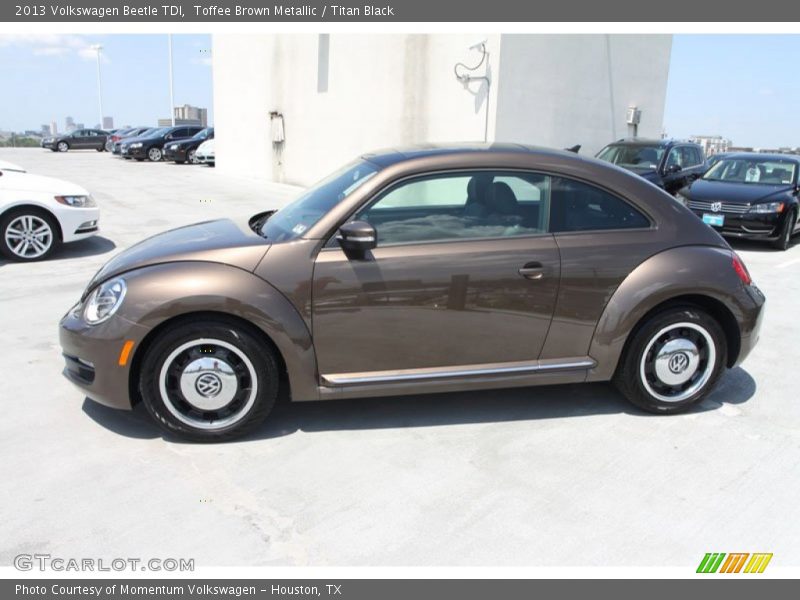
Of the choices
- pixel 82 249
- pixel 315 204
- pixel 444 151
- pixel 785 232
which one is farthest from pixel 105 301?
pixel 785 232

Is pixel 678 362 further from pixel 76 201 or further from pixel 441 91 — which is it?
pixel 441 91

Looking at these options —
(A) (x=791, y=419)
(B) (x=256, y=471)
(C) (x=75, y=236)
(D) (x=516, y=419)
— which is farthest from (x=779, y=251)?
(C) (x=75, y=236)

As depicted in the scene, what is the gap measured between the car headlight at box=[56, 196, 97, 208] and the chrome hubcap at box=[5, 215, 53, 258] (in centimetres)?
35

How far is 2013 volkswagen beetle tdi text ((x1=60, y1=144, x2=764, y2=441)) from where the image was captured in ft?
11.4

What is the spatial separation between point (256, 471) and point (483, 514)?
3.97 ft

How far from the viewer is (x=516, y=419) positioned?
3.97 m

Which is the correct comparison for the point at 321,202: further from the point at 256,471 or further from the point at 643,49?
the point at 643,49

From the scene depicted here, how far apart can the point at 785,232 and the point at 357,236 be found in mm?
9056

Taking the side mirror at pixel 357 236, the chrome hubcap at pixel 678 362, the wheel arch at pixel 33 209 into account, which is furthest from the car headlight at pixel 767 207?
the wheel arch at pixel 33 209

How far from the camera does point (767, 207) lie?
9.80 m

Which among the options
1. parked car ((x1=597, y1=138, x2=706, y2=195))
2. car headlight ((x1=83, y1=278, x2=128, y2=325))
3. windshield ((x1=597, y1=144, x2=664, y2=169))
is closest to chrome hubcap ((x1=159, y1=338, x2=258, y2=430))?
car headlight ((x1=83, y1=278, x2=128, y2=325))

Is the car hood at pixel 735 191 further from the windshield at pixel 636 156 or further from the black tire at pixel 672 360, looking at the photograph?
the black tire at pixel 672 360

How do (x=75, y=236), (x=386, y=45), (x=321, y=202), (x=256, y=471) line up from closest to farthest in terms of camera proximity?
(x=256, y=471) → (x=321, y=202) → (x=75, y=236) → (x=386, y=45)

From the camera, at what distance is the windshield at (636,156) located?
1249 cm
